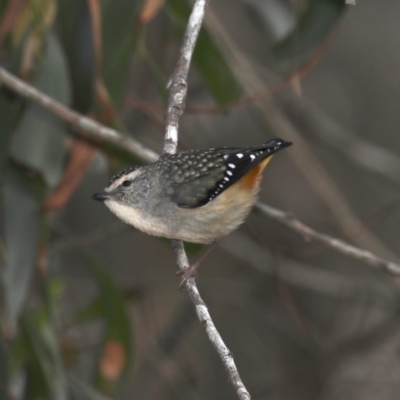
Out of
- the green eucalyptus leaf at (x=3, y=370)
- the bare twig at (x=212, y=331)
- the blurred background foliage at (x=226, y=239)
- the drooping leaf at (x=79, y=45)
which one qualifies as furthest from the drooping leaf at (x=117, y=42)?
the green eucalyptus leaf at (x=3, y=370)

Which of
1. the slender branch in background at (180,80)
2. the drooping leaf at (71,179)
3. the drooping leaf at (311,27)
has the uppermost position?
the drooping leaf at (311,27)

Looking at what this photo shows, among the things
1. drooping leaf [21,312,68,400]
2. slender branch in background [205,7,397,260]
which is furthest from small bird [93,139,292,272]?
slender branch in background [205,7,397,260]

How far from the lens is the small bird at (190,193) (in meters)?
3.23

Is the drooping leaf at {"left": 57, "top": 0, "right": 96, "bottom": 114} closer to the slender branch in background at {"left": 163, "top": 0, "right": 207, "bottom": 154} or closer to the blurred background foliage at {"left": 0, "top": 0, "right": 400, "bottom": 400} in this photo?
the blurred background foliage at {"left": 0, "top": 0, "right": 400, "bottom": 400}

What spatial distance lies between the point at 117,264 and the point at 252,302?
139 cm

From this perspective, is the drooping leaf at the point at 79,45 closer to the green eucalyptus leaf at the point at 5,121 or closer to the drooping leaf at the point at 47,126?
the drooping leaf at the point at 47,126

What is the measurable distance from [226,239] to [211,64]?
7.09 feet

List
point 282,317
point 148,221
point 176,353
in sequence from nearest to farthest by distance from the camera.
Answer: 1. point 148,221
2. point 176,353
3. point 282,317

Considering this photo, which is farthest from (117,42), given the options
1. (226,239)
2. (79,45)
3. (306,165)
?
(226,239)

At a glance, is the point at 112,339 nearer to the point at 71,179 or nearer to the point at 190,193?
the point at 71,179

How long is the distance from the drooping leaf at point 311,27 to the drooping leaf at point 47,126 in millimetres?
1172

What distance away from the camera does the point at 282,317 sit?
23.0 feet

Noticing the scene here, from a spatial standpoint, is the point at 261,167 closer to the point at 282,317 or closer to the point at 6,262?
the point at 6,262

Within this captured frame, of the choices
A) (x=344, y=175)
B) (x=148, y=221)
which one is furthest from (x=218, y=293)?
(x=148, y=221)
